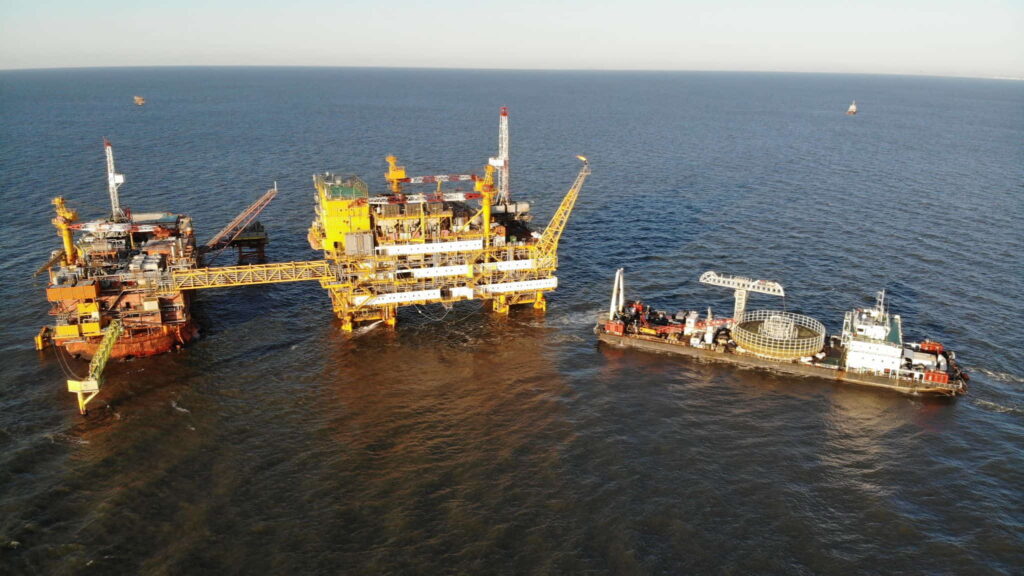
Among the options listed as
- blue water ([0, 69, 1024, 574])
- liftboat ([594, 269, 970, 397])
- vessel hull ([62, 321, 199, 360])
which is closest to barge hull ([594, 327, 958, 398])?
liftboat ([594, 269, 970, 397])

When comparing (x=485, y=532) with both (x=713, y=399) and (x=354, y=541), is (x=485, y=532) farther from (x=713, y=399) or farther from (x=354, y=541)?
(x=713, y=399)

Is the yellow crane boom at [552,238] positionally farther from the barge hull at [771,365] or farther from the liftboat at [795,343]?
the barge hull at [771,365]

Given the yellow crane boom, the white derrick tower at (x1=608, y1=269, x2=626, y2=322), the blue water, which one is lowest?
the blue water

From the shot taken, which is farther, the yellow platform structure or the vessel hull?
the yellow platform structure

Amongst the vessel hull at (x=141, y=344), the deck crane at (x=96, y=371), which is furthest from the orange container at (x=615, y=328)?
the deck crane at (x=96, y=371)

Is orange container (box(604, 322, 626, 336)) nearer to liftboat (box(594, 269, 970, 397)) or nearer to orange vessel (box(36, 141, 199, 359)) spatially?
liftboat (box(594, 269, 970, 397))
